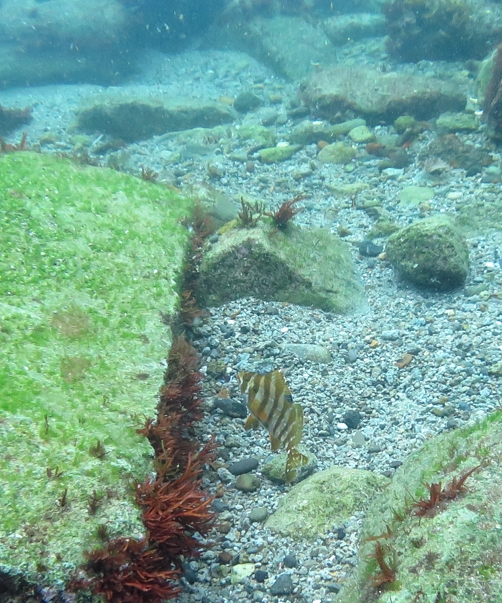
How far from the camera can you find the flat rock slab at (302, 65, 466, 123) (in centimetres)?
1258

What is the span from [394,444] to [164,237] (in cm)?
402

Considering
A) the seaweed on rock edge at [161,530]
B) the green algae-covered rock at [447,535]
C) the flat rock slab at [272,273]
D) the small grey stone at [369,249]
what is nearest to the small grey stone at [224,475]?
the seaweed on rock edge at [161,530]

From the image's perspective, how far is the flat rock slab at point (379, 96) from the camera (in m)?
12.6

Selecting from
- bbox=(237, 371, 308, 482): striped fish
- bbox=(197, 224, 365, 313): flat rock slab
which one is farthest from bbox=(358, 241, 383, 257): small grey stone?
bbox=(237, 371, 308, 482): striped fish

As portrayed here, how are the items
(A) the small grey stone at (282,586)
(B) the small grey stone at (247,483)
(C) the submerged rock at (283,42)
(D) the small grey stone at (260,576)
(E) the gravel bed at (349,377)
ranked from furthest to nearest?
(C) the submerged rock at (283,42), (B) the small grey stone at (247,483), (E) the gravel bed at (349,377), (D) the small grey stone at (260,576), (A) the small grey stone at (282,586)

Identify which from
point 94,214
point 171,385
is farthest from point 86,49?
point 171,385

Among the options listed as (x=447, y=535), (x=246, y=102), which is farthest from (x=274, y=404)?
(x=246, y=102)

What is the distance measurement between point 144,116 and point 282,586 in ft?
48.1

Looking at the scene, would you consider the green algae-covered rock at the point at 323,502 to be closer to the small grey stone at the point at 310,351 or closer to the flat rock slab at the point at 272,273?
the small grey stone at the point at 310,351

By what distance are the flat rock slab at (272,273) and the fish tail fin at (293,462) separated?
2.93 metres

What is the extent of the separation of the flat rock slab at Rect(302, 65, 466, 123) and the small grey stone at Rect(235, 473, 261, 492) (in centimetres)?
1149

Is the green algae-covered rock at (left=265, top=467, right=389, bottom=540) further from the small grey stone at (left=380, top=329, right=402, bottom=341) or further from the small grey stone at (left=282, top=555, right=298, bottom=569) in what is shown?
the small grey stone at (left=380, top=329, right=402, bottom=341)

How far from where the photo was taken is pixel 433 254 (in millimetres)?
6785

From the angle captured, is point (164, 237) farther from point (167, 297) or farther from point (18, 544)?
point (18, 544)
